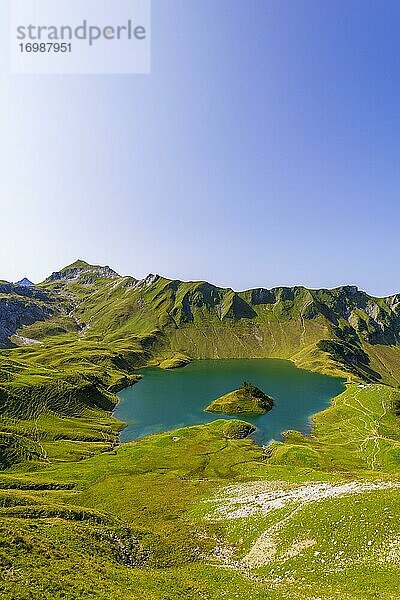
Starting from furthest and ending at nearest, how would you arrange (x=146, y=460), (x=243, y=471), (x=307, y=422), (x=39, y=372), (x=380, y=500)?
1. (x=39, y=372)
2. (x=307, y=422)
3. (x=146, y=460)
4. (x=243, y=471)
5. (x=380, y=500)

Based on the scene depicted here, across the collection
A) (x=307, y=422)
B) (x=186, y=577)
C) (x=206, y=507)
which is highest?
(x=186, y=577)

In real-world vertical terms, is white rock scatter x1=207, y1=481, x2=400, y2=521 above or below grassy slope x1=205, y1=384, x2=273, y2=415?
above

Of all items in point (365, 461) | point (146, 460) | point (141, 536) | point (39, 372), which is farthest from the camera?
point (39, 372)

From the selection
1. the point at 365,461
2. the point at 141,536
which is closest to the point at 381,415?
the point at 365,461

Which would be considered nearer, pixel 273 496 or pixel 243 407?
pixel 273 496

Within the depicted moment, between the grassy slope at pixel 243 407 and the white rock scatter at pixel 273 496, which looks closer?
the white rock scatter at pixel 273 496

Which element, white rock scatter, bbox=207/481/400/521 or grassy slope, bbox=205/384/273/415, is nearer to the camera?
white rock scatter, bbox=207/481/400/521

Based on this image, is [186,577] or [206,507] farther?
[206,507]

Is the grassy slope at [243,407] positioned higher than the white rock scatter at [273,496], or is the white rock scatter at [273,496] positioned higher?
the white rock scatter at [273,496]

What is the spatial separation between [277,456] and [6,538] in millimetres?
94693

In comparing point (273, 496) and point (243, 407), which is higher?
point (273, 496)

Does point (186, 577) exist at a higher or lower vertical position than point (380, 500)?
lower

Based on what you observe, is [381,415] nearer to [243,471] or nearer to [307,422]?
[307,422]

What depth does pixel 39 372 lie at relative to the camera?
19362 centimetres
